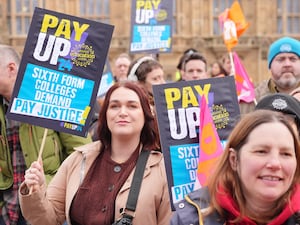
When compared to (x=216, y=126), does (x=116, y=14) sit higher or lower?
higher

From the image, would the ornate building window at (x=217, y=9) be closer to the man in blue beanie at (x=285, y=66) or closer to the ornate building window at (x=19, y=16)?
the ornate building window at (x=19, y=16)

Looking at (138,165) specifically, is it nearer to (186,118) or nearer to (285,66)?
(186,118)

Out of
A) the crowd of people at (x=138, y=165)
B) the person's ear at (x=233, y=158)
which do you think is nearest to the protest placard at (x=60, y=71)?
the crowd of people at (x=138, y=165)

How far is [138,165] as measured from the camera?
334cm

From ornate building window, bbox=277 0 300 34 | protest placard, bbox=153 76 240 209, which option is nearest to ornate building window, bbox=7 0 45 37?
ornate building window, bbox=277 0 300 34

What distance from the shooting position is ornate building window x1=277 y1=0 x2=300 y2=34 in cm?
2180

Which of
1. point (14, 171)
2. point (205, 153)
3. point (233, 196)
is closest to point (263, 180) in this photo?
point (233, 196)

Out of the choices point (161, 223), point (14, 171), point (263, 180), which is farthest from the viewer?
point (14, 171)

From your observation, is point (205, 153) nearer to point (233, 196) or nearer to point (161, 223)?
Result: point (161, 223)

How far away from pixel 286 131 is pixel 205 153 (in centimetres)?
101

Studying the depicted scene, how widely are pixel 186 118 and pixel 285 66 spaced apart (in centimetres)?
177

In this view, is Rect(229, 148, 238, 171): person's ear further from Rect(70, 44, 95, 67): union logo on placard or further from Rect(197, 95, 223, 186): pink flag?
Rect(70, 44, 95, 67): union logo on placard

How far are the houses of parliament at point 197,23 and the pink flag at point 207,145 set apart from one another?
1729 cm

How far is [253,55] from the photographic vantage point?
20922 mm
